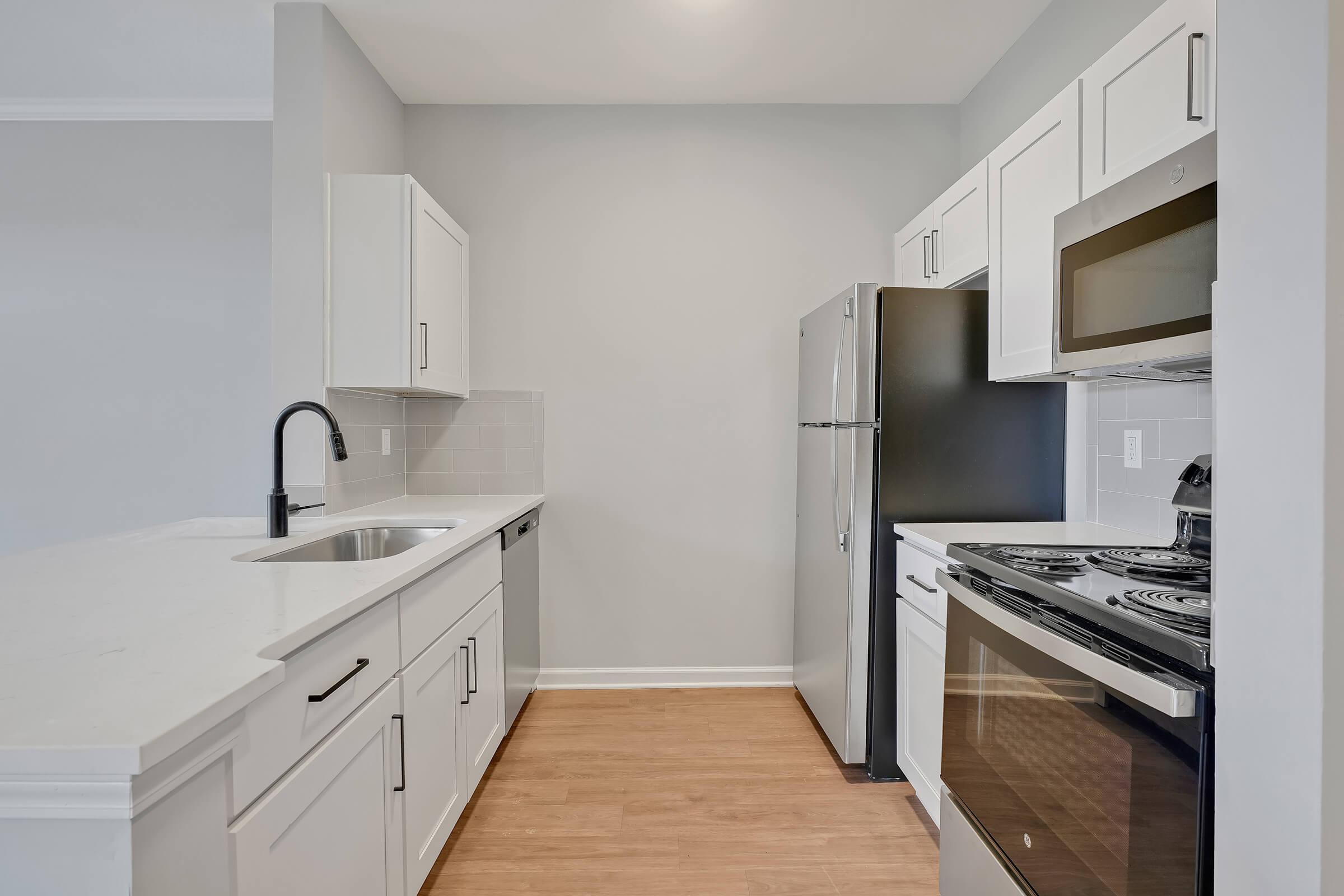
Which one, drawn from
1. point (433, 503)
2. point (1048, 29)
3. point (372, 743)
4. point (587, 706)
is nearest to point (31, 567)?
point (372, 743)

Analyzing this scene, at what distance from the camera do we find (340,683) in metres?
1.22

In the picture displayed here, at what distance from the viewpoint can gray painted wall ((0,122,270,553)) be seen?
3.01 m

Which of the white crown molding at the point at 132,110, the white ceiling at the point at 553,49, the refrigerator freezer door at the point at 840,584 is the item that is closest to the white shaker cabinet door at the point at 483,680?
the refrigerator freezer door at the point at 840,584

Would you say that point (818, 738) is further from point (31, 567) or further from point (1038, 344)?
point (31, 567)

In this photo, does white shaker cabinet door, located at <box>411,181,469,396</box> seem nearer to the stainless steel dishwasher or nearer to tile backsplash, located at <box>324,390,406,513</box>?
tile backsplash, located at <box>324,390,406,513</box>

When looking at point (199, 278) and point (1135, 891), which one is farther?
point (199, 278)

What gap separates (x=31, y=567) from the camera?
4.73ft

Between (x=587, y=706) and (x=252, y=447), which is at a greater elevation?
(x=252, y=447)

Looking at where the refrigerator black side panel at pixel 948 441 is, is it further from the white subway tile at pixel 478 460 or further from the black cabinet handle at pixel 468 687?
the white subway tile at pixel 478 460

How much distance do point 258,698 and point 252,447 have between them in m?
2.50

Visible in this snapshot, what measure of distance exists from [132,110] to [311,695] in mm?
3193

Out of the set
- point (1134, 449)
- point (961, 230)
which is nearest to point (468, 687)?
point (1134, 449)

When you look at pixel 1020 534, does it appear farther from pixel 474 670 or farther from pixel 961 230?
pixel 474 670

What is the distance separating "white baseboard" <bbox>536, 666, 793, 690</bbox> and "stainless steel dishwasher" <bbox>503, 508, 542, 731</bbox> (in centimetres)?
17
